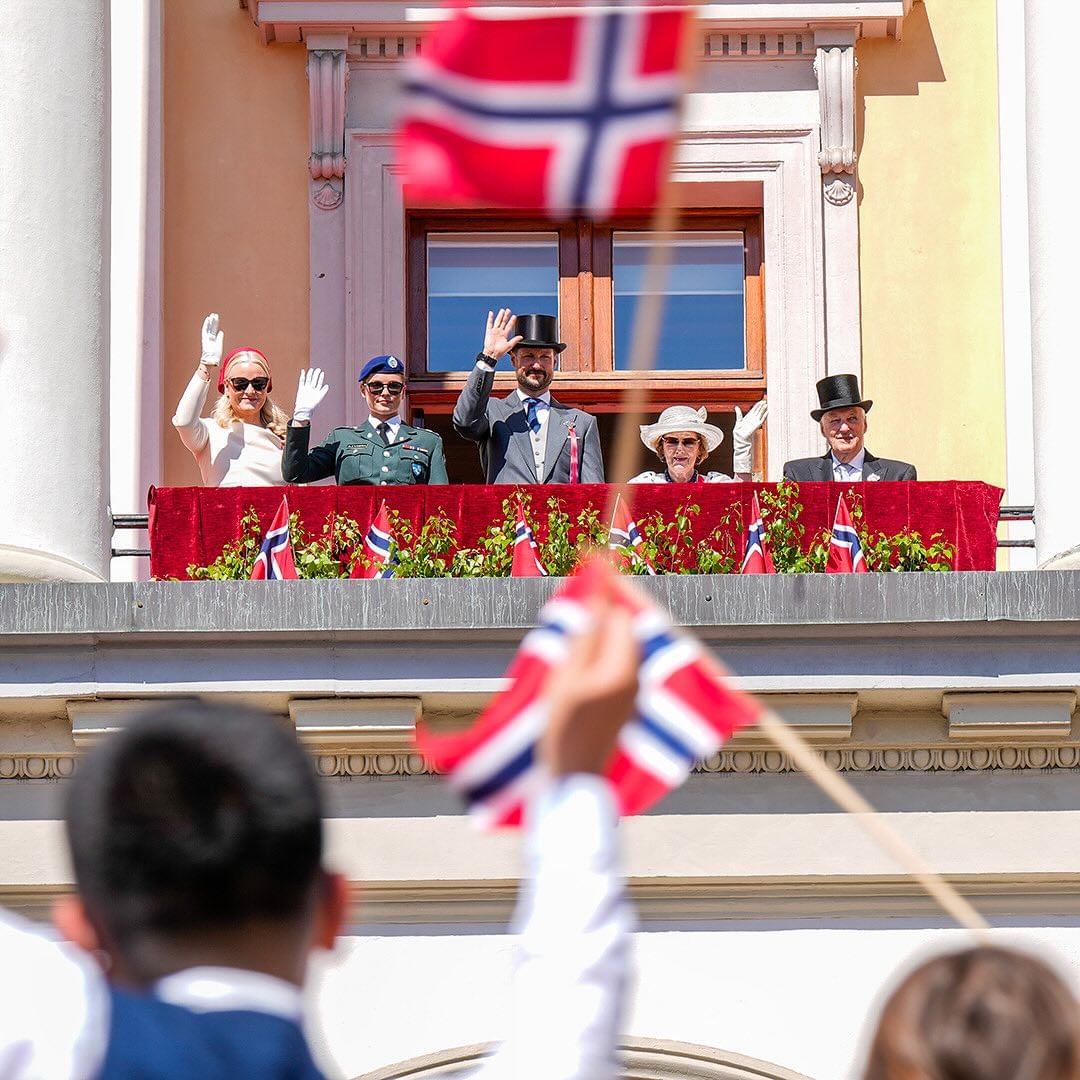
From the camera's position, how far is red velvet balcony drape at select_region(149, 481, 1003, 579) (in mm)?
9516

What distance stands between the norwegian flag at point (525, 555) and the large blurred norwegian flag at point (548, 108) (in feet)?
14.4

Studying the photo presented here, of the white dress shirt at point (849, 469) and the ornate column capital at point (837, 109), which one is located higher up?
the ornate column capital at point (837, 109)

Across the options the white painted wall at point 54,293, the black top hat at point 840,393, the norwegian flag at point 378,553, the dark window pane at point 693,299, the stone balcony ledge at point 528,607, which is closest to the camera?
the stone balcony ledge at point 528,607

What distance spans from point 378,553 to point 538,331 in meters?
2.01

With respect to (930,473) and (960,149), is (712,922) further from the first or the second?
(960,149)

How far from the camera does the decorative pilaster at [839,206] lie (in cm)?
1348

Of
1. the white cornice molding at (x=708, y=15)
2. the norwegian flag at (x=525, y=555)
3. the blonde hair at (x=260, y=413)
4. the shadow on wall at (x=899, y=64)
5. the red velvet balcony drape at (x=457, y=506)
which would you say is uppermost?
the white cornice molding at (x=708, y=15)

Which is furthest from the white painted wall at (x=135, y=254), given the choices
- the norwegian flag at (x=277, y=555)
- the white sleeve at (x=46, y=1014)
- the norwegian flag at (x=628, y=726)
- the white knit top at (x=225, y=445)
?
the white sleeve at (x=46, y=1014)

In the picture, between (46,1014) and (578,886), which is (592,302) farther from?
(46,1014)

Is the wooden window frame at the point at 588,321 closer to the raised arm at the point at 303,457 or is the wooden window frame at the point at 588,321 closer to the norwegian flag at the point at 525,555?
the raised arm at the point at 303,457

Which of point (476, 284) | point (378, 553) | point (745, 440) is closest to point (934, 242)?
point (745, 440)

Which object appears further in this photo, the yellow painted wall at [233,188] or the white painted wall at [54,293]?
the yellow painted wall at [233,188]

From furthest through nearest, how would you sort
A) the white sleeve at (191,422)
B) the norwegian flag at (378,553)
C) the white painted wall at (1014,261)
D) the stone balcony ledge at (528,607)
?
the white painted wall at (1014,261) < the white sleeve at (191,422) < the norwegian flag at (378,553) < the stone balcony ledge at (528,607)

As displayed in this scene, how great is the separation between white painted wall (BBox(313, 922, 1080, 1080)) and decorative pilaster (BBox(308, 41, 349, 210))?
589cm
